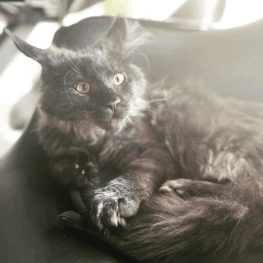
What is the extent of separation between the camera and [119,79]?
2.70 feet

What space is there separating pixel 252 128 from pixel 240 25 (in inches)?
13.3

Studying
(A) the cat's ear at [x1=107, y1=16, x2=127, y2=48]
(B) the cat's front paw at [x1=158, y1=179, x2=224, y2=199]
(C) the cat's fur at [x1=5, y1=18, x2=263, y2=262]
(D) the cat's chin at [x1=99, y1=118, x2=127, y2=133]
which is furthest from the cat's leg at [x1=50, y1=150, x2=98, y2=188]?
(A) the cat's ear at [x1=107, y1=16, x2=127, y2=48]

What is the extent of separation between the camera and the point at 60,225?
0.78m

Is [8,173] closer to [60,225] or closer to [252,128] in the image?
[60,225]

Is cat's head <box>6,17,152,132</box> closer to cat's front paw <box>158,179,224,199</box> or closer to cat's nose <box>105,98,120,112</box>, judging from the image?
cat's nose <box>105,98,120,112</box>

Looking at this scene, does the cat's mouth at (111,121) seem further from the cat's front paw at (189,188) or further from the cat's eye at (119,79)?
the cat's front paw at (189,188)

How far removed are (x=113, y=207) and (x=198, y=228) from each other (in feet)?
0.80

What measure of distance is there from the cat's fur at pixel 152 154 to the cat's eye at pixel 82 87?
1cm

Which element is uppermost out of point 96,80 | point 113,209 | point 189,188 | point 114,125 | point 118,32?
point 118,32

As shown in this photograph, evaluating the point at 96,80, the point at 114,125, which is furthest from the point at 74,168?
the point at 96,80

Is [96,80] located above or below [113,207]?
above

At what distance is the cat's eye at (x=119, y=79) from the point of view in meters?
0.81

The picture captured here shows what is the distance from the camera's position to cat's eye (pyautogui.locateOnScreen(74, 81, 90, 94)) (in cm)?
79

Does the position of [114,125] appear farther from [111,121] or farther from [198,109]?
[198,109]
